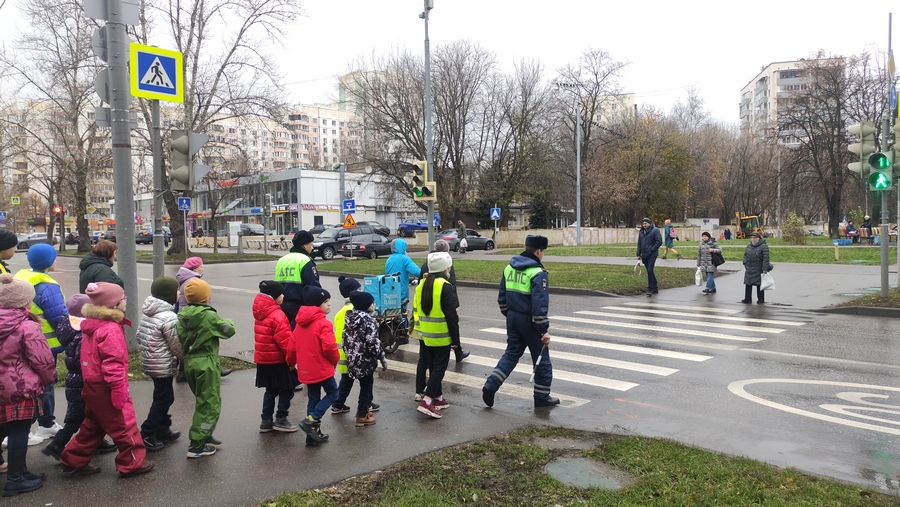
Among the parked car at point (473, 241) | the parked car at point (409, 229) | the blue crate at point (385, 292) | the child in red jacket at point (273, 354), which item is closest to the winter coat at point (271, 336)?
the child in red jacket at point (273, 354)

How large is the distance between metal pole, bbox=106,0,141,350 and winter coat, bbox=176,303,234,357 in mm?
3905

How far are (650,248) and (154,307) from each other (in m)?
13.1

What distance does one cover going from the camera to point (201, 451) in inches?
194

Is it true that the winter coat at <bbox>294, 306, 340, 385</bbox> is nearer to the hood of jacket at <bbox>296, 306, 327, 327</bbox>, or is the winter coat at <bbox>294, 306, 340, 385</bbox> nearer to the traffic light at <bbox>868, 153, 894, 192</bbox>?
the hood of jacket at <bbox>296, 306, 327, 327</bbox>

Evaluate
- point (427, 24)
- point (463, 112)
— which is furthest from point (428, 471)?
point (463, 112)

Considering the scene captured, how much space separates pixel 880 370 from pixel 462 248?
30.2m

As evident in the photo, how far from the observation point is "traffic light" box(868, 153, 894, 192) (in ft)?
42.7

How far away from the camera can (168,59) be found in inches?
341

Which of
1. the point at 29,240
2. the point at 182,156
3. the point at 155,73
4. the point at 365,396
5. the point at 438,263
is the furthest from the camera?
the point at 29,240

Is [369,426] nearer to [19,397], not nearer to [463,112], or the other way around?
[19,397]

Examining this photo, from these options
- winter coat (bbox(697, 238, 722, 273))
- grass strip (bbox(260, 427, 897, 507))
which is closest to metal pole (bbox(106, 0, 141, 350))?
grass strip (bbox(260, 427, 897, 507))

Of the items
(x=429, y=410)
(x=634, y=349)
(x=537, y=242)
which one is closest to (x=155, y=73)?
(x=537, y=242)

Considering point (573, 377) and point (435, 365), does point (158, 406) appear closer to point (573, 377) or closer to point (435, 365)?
point (435, 365)

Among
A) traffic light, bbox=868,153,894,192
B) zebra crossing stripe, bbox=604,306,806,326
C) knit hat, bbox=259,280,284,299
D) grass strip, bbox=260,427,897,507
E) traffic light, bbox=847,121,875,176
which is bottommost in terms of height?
zebra crossing stripe, bbox=604,306,806,326
